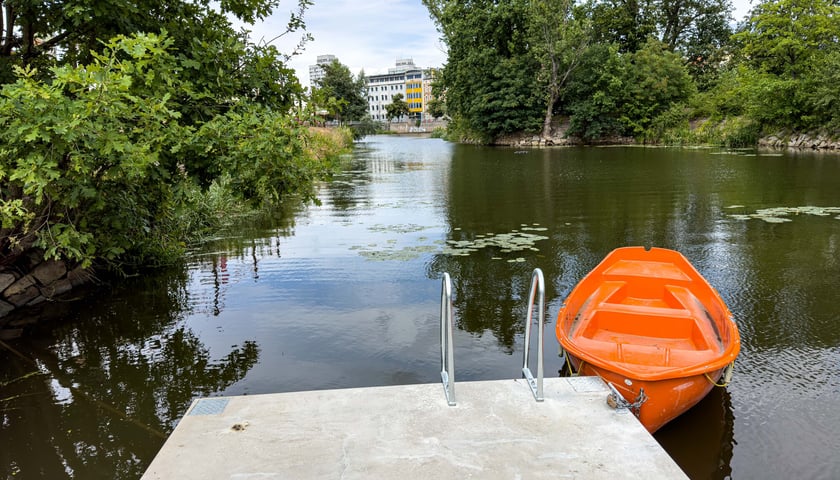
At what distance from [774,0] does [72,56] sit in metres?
36.7

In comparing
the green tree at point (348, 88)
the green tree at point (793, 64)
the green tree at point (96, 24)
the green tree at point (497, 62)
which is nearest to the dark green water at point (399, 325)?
the green tree at point (96, 24)

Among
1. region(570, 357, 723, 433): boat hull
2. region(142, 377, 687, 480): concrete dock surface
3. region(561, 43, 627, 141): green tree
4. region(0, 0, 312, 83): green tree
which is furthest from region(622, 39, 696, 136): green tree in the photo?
region(142, 377, 687, 480): concrete dock surface

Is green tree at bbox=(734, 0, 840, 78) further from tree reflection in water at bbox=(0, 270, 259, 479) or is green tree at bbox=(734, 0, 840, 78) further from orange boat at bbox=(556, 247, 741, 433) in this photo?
tree reflection in water at bbox=(0, 270, 259, 479)

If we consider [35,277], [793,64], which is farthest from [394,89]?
[35,277]

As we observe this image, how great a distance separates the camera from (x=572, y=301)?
551 centimetres

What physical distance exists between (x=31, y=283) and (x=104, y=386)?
3358 millimetres

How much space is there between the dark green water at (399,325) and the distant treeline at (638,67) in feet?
70.0

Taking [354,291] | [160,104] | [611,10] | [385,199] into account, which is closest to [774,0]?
[611,10]

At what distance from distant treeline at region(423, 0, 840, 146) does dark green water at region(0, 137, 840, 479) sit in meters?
21.3

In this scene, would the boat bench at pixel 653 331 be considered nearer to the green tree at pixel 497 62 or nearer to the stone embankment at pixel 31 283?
the stone embankment at pixel 31 283

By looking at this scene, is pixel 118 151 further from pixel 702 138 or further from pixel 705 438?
pixel 702 138

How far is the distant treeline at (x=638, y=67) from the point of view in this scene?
99.9 ft

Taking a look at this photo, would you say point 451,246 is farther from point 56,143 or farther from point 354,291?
point 56,143

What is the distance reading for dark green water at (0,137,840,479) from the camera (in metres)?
4.27
